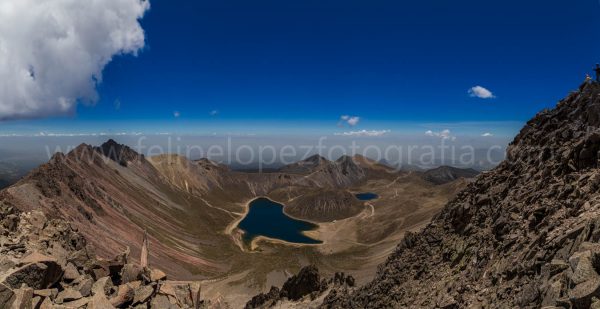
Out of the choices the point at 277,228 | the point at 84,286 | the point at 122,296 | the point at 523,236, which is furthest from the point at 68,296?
the point at 277,228

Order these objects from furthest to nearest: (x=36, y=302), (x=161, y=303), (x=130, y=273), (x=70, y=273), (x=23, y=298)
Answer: (x=130, y=273) < (x=161, y=303) < (x=70, y=273) < (x=36, y=302) < (x=23, y=298)

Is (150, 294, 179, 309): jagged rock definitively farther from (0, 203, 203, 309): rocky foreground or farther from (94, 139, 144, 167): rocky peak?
(94, 139, 144, 167): rocky peak

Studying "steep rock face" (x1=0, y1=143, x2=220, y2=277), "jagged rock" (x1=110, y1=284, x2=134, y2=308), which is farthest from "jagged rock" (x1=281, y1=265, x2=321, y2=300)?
"jagged rock" (x1=110, y1=284, x2=134, y2=308)

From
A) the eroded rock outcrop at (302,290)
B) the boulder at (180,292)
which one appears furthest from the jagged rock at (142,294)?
the eroded rock outcrop at (302,290)

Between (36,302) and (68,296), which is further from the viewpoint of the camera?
(68,296)

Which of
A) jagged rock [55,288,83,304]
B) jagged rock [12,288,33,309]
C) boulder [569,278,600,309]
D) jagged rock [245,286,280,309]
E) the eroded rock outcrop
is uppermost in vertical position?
boulder [569,278,600,309]

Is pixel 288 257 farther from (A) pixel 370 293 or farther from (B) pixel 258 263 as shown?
(A) pixel 370 293

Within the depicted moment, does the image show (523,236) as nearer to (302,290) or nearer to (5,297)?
(5,297)

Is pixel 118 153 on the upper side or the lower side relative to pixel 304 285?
upper

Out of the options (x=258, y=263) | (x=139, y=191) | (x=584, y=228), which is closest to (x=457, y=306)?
(x=584, y=228)
